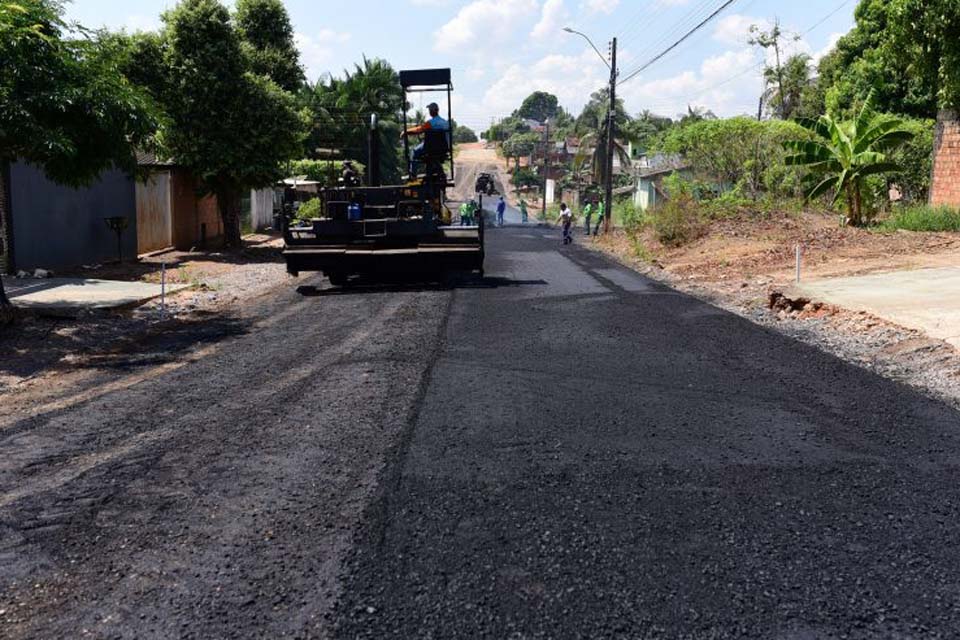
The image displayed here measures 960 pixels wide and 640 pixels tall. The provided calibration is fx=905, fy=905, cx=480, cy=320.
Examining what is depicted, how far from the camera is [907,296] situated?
45.1ft

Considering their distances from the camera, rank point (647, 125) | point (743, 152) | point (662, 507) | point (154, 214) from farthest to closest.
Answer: point (647, 125), point (743, 152), point (154, 214), point (662, 507)

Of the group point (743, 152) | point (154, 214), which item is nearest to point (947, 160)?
point (743, 152)

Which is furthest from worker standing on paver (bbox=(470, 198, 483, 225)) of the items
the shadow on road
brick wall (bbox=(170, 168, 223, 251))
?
brick wall (bbox=(170, 168, 223, 251))

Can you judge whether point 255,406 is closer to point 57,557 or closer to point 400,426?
point 400,426

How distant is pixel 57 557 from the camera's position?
4.56 metres

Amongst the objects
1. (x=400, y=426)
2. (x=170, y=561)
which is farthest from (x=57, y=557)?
(x=400, y=426)

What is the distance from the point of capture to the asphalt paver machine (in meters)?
15.6

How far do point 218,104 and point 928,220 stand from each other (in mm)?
18078

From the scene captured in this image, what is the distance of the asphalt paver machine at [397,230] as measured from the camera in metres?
15.6

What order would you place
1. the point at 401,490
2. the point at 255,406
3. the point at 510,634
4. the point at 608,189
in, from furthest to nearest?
the point at 608,189 < the point at 255,406 < the point at 401,490 < the point at 510,634

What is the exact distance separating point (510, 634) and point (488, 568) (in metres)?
0.62

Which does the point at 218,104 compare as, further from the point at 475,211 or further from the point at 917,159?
the point at 917,159

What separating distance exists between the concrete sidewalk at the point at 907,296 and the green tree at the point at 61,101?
10222 millimetres

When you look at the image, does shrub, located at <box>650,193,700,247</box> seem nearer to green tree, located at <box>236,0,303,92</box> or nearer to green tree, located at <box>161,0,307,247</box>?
green tree, located at <box>161,0,307,247</box>
